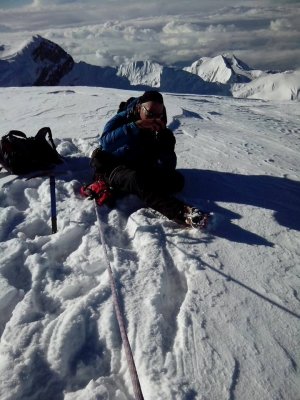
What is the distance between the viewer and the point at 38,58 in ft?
427

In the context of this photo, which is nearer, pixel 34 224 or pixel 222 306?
pixel 222 306

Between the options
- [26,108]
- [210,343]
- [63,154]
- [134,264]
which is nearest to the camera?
[210,343]

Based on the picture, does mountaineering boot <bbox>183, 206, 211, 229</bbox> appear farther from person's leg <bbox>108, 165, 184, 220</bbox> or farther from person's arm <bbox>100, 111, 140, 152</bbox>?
person's arm <bbox>100, 111, 140, 152</bbox>

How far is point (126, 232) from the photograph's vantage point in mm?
3676

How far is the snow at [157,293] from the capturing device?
214cm

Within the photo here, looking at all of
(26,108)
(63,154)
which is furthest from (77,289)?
(26,108)

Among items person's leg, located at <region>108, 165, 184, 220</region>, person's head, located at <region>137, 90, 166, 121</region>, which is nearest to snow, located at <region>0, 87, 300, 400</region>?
person's leg, located at <region>108, 165, 184, 220</region>

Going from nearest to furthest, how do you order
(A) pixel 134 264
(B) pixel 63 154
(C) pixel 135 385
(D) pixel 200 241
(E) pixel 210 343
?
(C) pixel 135 385
(E) pixel 210 343
(A) pixel 134 264
(D) pixel 200 241
(B) pixel 63 154

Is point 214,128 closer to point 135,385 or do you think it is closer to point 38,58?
point 135,385

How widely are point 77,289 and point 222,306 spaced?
3.65 ft

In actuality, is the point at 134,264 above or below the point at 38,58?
above

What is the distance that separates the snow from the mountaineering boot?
0.28 ft

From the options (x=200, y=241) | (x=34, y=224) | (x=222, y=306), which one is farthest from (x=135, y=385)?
(x=34, y=224)

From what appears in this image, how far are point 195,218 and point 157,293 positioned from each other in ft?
3.17
